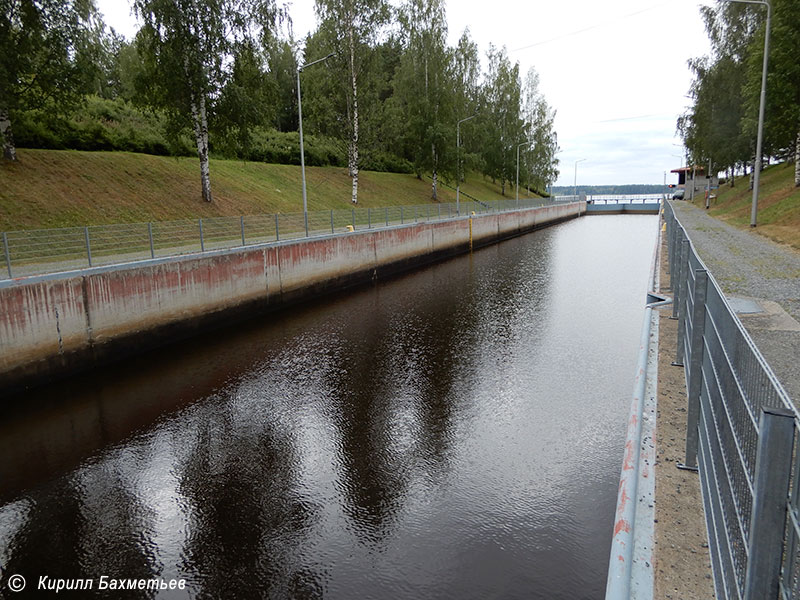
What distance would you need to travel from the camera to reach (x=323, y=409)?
10336 mm

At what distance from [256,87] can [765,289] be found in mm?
22104

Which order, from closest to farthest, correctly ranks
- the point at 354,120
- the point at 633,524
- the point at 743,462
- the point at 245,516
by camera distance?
the point at 743,462, the point at 633,524, the point at 245,516, the point at 354,120

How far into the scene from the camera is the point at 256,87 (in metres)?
25.8

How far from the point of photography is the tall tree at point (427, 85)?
42.9m

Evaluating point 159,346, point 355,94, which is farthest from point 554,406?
point 355,94

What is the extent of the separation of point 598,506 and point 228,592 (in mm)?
4431

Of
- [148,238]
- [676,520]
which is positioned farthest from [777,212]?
[676,520]

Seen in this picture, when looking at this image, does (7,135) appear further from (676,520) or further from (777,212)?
(777,212)

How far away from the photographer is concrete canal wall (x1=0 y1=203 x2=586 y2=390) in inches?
457

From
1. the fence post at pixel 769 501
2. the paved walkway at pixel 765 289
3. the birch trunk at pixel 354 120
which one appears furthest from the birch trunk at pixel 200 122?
the fence post at pixel 769 501

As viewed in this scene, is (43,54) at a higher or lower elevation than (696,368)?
higher

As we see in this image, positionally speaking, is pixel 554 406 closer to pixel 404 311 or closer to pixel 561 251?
pixel 404 311

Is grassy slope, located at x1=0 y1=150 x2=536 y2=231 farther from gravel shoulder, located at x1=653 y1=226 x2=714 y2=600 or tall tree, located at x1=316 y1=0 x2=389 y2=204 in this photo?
gravel shoulder, located at x1=653 y1=226 x2=714 y2=600

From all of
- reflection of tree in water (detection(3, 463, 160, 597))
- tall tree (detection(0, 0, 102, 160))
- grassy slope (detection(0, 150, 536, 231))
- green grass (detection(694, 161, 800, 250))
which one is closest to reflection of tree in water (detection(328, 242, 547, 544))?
reflection of tree in water (detection(3, 463, 160, 597))
